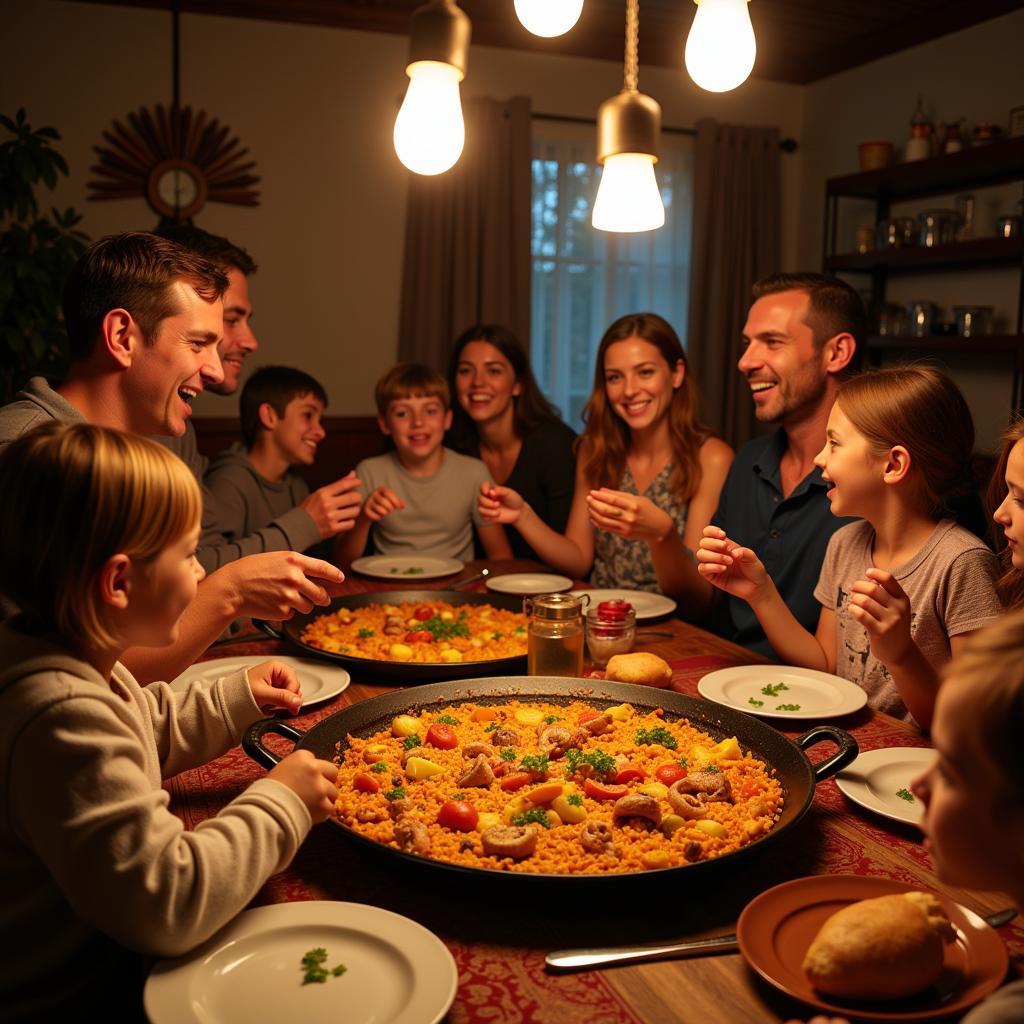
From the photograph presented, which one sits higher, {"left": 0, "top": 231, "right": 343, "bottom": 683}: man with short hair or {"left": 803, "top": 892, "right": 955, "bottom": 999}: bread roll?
{"left": 0, "top": 231, "right": 343, "bottom": 683}: man with short hair

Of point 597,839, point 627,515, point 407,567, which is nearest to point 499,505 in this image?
point 407,567

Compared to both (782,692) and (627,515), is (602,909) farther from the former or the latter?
(627,515)

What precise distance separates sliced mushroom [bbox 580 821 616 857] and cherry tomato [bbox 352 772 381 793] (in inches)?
11.5

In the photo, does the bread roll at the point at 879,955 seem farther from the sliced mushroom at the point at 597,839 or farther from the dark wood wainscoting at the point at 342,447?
the dark wood wainscoting at the point at 342,447

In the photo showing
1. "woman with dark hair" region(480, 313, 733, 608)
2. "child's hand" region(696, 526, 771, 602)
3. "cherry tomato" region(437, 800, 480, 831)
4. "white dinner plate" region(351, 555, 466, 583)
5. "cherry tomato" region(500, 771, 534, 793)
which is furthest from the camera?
"woman with dark hair" region(480, 313, 733, 608)

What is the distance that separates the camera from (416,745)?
1496mm

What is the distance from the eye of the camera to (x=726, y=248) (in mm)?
6312

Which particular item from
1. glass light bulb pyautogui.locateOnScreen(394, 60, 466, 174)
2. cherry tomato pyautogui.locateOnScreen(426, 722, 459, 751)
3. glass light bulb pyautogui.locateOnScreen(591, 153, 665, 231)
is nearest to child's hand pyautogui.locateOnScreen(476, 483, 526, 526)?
glass light bulb pyautogui.locateOnScreen(591, 153, 665, 231)

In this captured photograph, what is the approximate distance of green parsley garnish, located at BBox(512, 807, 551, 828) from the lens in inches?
49.3

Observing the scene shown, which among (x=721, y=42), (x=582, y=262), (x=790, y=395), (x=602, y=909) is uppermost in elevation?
(x=582, y=262)

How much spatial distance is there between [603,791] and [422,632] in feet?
2.87

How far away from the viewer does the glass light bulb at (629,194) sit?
1.97 m

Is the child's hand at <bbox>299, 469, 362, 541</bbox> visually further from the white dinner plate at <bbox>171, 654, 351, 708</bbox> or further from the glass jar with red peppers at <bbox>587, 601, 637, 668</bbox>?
the glass jar with red peppers at <bbox>587, 601, 637, 668</bbox>

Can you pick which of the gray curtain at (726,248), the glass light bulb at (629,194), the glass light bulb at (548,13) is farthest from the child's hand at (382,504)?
the gray curtain at (726,248)
